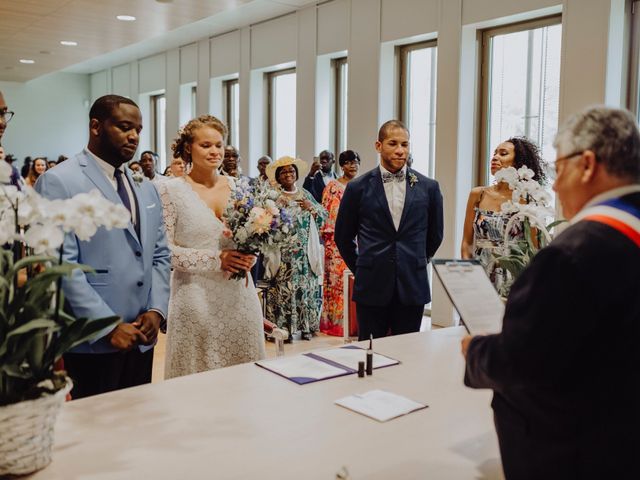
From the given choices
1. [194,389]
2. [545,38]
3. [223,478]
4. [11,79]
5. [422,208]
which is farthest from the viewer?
[11,79]

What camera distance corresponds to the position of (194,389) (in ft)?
6.58

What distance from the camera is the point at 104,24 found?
26.3 feet

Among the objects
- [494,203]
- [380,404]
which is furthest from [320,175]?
[380,404]

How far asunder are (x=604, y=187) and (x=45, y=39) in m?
9.27

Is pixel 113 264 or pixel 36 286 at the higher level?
pixel 36 286

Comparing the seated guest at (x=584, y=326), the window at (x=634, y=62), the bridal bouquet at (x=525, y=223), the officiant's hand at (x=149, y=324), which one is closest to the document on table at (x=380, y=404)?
the seated guest at (x=584, y=326)

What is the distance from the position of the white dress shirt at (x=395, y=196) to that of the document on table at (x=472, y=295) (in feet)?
5.70

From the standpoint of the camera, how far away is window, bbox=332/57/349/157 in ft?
28.3

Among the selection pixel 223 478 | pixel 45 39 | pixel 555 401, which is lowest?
pixel 223 478

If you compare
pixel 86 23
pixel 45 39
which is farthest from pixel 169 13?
pixel 45 39

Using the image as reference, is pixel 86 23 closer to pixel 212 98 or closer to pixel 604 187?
pixel 212 98

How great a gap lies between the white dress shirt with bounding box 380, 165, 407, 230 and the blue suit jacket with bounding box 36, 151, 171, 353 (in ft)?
4.65

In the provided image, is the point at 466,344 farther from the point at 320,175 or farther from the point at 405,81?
the point at 405,81

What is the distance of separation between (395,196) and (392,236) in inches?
8.5
